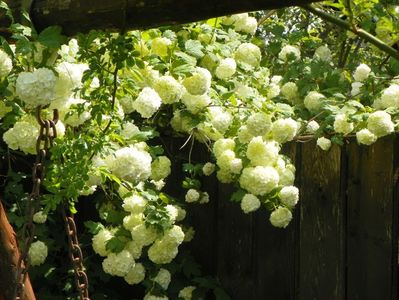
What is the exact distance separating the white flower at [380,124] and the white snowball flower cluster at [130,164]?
1058mm

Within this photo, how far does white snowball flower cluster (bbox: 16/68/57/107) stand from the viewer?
6.01ft

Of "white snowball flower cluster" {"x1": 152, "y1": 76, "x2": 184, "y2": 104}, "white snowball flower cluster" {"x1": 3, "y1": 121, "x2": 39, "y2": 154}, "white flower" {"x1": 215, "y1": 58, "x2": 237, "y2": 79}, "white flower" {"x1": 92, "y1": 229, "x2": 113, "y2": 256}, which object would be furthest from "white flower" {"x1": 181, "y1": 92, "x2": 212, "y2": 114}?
"white snowball flower cluster" {"x1": 3, "y1": 121, "x2": 39, "y2": 154}

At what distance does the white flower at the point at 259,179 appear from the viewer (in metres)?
3.10

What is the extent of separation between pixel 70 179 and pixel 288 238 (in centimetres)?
169

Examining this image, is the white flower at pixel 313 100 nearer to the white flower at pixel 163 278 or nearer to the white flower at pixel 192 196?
the white flower at pixel 192 196

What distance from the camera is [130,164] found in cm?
264

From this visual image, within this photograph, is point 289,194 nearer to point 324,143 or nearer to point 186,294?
point 324,143

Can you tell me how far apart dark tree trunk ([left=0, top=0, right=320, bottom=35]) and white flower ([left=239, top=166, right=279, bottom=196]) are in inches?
55.8

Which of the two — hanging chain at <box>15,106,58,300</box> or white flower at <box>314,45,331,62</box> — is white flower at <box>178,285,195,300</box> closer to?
white flower at <box>314,45,331,62</box>

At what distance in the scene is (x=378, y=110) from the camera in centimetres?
357

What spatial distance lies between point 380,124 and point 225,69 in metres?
0.70

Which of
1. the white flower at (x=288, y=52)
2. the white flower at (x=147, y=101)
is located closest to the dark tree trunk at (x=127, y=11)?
the white flower at (x=147, y=101)

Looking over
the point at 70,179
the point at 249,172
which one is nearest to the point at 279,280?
the point at 249,172

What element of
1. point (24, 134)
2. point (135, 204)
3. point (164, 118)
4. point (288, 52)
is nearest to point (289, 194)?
point (135, 204)
